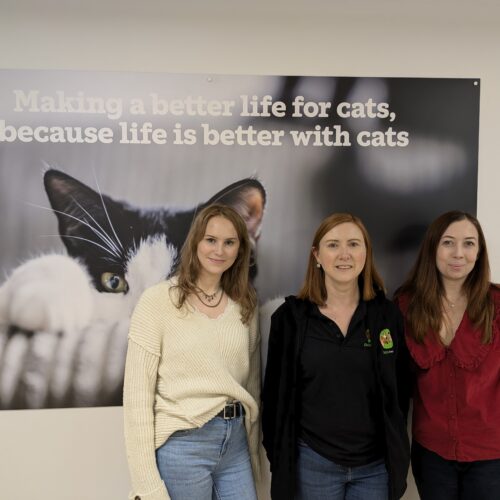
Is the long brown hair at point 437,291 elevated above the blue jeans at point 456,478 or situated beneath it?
elevated above

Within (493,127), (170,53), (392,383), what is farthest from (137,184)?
(493,127)

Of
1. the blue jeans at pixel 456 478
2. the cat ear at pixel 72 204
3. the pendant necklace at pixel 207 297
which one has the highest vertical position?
the cat ear at pixel 72 204

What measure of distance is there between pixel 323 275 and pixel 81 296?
110 cm

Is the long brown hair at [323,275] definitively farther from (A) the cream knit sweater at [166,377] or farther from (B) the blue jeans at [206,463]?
(B) the blue jeans at [206,463]

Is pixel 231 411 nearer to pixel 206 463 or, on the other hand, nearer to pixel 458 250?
pixel 206 463

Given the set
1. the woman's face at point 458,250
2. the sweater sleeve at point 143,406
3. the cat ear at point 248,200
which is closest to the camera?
the sweater sleeve at point 143,406

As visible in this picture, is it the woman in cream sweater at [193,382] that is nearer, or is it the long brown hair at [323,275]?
the woman in cream sweater at [193,382]

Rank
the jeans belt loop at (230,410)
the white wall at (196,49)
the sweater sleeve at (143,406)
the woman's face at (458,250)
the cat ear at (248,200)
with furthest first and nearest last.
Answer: the cat ear at (248,200)
the white wall at (196,49)
the woman's face at (458,250)
the jeans belt loop at (230,410)
the sweater sleeve at (143,406)

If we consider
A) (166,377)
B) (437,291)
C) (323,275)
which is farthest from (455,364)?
(166,377)

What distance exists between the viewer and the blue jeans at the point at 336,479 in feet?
5.45

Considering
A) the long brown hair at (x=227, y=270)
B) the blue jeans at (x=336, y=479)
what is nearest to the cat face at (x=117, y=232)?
the long brown hair at (x=227, y=270)

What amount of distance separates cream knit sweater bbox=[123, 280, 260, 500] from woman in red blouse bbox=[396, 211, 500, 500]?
2.47 ft

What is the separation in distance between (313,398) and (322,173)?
104cm

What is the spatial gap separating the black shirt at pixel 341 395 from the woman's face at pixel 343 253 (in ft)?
0.56
